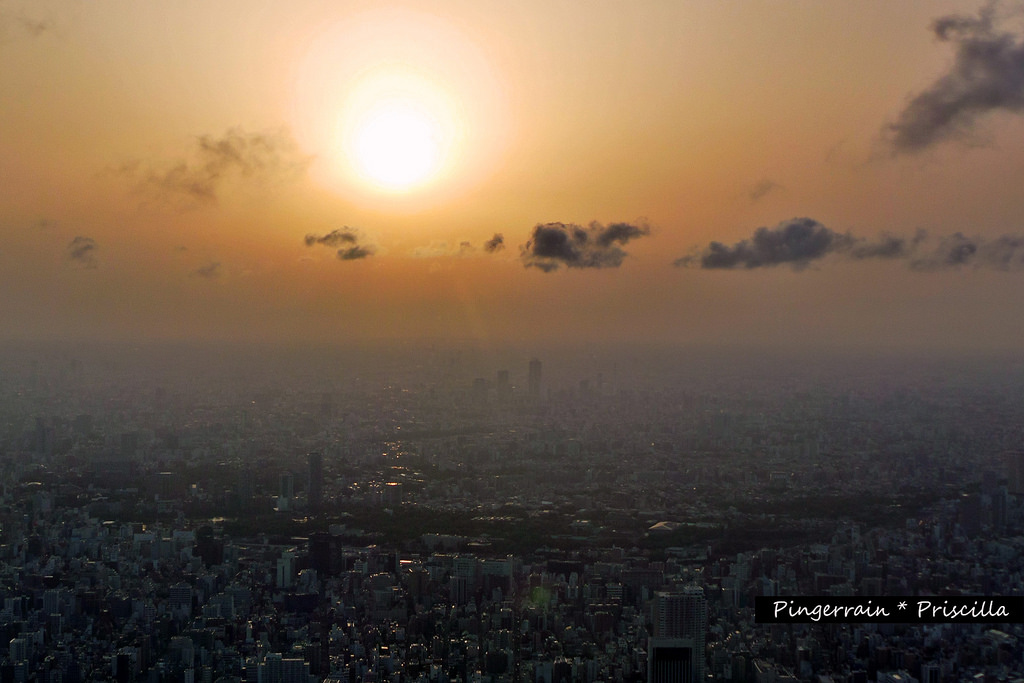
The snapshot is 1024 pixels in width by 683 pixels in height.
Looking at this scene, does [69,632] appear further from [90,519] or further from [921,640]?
[921,640]

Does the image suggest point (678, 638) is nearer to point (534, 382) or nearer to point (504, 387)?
point (534, 382)

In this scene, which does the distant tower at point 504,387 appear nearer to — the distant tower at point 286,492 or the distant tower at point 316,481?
the distant tower at point 316,481

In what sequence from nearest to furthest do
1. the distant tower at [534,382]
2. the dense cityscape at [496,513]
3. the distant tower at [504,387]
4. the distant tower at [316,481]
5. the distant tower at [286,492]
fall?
the dense cityscape at [496,513] < the distant tower at [286,492] < the distant tower at [316,481] < the distant tower at [534,382] < the distant tower at [504,387]

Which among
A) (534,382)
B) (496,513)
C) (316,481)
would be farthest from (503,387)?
(496,513)

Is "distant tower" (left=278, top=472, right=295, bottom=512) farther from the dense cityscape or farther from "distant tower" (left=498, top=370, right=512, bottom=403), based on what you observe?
"distant tower" (left=498, top=370, right=512, bottom=403)

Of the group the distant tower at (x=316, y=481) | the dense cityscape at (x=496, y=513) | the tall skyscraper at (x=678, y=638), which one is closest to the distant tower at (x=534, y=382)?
the dense cityscape at (x=496, y=513)

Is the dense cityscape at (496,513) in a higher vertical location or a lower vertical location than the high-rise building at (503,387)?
lower
